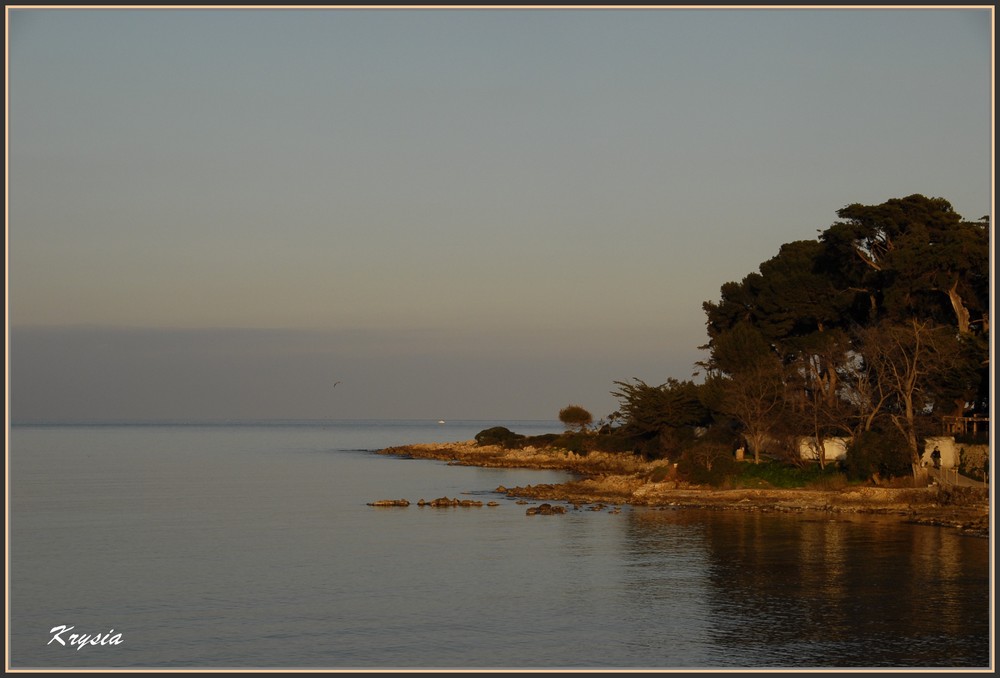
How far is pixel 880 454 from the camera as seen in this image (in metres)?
56.7

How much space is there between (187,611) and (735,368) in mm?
44545

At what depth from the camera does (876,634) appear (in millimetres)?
30172

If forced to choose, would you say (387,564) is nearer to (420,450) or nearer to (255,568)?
(255,568)

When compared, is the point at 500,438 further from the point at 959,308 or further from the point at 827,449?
the point at 959,308

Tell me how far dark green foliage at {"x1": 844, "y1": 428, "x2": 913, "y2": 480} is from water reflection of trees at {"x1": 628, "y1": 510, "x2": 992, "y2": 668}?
429 centimetres

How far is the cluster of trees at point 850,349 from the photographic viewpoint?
58062mm

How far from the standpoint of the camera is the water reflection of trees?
2869cm

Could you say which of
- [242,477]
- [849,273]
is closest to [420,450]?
[242,477]

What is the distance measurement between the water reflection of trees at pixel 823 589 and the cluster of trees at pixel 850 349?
788 cm

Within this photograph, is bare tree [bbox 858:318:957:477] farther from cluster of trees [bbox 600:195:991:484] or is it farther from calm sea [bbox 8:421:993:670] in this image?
calm sea [bbox 8:421:993:670]

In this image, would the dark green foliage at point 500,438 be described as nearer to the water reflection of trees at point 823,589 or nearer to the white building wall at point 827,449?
the white building wall at point 827,449

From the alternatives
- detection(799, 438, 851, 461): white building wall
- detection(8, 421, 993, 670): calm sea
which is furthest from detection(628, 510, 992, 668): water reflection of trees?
detection(799, 438, 851, 461): white building wall

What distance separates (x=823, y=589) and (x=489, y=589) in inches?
453
